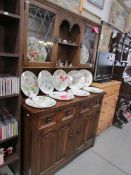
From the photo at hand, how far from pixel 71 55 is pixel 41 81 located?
0.65 meters

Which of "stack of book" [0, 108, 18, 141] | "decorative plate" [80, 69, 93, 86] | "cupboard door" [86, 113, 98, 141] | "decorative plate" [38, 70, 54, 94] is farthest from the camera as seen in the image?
"decorative plate" [80, 69, 93, 86]

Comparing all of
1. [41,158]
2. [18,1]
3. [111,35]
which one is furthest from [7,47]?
[111,35]

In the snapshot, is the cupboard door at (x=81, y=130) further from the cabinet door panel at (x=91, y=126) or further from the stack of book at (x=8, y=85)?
the stack of book at (x=8, y=85)

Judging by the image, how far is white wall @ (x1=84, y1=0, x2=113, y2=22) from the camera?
241cm

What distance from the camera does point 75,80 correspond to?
2.25m

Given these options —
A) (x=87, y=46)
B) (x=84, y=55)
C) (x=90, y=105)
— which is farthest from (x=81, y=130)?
(x=87, y=46)

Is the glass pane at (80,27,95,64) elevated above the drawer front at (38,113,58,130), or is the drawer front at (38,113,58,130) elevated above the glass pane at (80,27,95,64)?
the glass pane at (80,27,95,64)

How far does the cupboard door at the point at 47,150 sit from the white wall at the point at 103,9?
2.02 m

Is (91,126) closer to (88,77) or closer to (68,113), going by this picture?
(68,113)

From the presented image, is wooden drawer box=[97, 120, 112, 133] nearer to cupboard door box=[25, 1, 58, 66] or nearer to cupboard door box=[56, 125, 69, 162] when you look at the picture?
cupboard door box=[56, 125, 69, 162]

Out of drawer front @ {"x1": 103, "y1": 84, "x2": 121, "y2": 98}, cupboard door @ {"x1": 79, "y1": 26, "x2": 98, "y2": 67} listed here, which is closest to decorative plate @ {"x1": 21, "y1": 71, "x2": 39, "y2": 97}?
cupboard door @ {"x1": 79, "y1": 26, "x2": 98, "y2": 67}

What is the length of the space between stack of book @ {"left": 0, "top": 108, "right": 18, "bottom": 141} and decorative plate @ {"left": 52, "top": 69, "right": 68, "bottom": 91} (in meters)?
0.72

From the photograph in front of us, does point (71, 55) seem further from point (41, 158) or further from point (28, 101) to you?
point (41, 158)

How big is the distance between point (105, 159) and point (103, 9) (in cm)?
254
